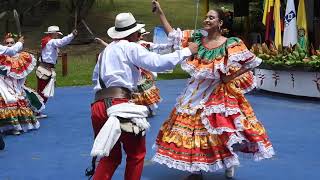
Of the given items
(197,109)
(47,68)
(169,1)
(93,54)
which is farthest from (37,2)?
(197,109)

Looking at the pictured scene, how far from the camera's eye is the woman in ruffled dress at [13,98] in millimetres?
8875

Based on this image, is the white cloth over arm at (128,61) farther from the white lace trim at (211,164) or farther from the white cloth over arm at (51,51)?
the white cloth over arm at (51,51)

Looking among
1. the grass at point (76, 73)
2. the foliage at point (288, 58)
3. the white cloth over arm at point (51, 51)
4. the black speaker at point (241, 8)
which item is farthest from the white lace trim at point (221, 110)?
the black speaker at point (241, 8)

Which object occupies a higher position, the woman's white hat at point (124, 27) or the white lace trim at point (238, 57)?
the woman's white hat at point (124, 27)

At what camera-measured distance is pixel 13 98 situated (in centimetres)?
892

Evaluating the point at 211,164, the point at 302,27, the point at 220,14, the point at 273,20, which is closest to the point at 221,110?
the point at 211,164

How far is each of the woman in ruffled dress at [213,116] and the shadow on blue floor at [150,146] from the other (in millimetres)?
543

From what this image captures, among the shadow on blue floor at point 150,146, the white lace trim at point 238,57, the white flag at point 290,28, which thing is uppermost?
the white lace trim at point 238,57

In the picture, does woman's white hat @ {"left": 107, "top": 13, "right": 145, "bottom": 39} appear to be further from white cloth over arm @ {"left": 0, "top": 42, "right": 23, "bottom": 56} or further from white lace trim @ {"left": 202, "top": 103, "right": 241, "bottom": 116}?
white cloth over arm @ {"left": 0, "top": 42, "right": 23, "bottom": 56}

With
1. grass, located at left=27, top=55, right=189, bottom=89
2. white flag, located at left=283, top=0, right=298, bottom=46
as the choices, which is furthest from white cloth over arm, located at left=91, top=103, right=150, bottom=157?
grass, located at left=27, top=55, right=189, bottom=89

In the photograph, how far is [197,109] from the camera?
19.0 feet

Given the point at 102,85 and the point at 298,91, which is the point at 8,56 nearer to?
the point at 102,85

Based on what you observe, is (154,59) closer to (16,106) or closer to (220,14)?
(220,14)

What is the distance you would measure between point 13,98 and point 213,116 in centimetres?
423
